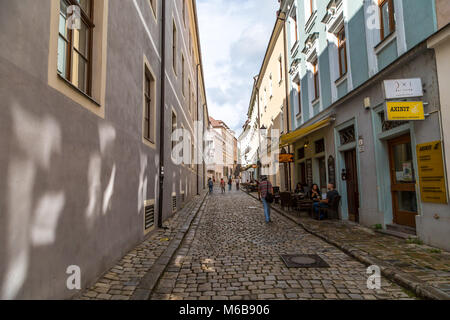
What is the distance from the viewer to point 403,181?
22.7 ft

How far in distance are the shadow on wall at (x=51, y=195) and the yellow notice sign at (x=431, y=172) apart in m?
6.15

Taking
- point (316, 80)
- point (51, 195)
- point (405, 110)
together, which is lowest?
point (51, 195)

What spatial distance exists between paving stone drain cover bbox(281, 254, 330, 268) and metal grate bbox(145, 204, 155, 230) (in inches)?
139

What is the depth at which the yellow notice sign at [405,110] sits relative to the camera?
566cm

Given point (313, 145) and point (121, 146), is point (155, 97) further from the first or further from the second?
point (313, 145)

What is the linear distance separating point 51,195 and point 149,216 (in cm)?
456

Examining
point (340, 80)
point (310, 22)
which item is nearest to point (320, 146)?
point (340, 80)

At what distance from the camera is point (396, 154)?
7160 mm

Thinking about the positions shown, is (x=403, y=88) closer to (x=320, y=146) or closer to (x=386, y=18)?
(x=386, y=18)

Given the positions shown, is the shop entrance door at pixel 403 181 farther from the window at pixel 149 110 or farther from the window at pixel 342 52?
the window at pixel 149 110

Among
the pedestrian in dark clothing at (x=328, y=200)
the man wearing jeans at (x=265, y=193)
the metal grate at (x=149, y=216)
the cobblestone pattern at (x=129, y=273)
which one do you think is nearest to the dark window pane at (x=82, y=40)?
the cobblestone pattern at (x=129, y=273)

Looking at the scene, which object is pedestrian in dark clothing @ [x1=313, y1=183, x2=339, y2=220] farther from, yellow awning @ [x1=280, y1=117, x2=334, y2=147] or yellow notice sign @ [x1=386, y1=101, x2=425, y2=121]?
yellow notice sign @ [x1=386, y1=101, x2=425, y2=121]

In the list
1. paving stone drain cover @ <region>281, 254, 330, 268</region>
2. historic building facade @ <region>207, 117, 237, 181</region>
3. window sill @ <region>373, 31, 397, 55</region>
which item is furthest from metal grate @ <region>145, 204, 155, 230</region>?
historic building facade @ <region>207, 117, 237, 181</region>

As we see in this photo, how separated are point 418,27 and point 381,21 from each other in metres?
1.87
